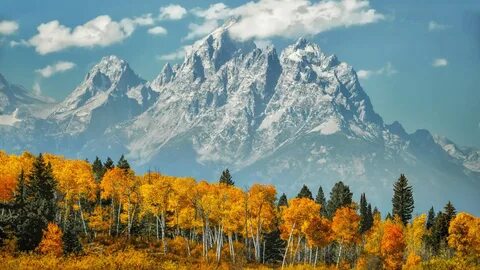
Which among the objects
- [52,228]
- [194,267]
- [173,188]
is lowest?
[194,267]

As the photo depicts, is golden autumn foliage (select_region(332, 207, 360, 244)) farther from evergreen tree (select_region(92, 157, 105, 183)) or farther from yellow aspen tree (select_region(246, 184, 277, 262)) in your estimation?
evergreen tree (select_region(92, 157, 105, 183))

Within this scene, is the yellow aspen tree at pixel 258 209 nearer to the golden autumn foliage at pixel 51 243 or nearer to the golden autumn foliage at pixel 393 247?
the golden autumn foliage at pixel 393 247

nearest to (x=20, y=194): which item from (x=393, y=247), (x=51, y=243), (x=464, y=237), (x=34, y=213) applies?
(x=34, y=213)

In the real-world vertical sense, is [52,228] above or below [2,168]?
below

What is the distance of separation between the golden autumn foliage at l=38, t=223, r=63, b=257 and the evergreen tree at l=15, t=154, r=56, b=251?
0.88m

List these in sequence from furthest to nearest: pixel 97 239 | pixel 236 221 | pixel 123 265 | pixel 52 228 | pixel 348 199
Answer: pixel 348 199
pixel 236 221
pixel 97 239
pixel 52 228
pixel 123 265

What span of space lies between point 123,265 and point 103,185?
4678cm

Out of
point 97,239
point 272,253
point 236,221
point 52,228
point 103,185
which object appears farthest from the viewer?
point 272,253

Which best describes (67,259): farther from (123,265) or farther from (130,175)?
(130,175)

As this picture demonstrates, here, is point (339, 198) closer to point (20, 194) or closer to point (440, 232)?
point (440, 232)

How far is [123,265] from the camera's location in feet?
169

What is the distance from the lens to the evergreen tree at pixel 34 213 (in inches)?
2381

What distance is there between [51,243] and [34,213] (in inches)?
256

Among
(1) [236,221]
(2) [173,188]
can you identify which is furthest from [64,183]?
(1) [236,221]
